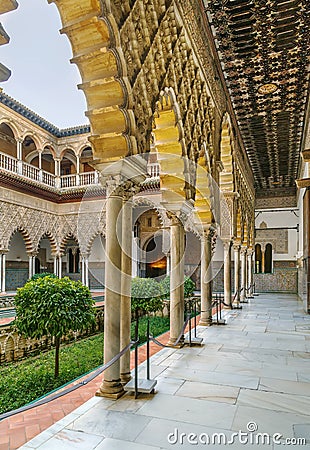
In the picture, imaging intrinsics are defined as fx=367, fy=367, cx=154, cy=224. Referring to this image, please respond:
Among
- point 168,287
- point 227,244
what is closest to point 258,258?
point 227,244

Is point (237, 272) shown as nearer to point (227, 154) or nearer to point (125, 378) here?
point (227, 154)

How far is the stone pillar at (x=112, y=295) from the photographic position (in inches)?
142

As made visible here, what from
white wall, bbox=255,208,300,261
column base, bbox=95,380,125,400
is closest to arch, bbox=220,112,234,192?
column base, bbox=95,380,125,400

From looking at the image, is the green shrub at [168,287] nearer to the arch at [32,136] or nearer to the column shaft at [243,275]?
the column shaft at [243,275]

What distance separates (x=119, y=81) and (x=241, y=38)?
198 inches

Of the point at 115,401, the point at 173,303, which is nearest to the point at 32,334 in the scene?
the point at 173,303

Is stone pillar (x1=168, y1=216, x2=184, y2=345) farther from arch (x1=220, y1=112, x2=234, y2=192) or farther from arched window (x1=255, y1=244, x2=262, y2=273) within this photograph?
arched window (x1=255, y1=244, x2=262, y2=273)

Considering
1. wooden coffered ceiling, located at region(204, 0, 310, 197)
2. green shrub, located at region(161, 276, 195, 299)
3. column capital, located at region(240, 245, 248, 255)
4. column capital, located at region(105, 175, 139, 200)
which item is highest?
wooden coffered ceiling, located at region(204, 0, 310, 197)

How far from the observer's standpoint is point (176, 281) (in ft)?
19.7

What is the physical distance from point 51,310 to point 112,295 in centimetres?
239

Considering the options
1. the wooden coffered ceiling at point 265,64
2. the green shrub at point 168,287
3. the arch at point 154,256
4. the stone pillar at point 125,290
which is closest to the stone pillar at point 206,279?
the green shrub at point 168,287

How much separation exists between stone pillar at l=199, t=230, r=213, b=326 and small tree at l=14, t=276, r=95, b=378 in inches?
110

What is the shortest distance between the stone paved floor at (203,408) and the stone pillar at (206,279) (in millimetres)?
2370

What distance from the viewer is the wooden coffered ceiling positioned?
21.9 feet
